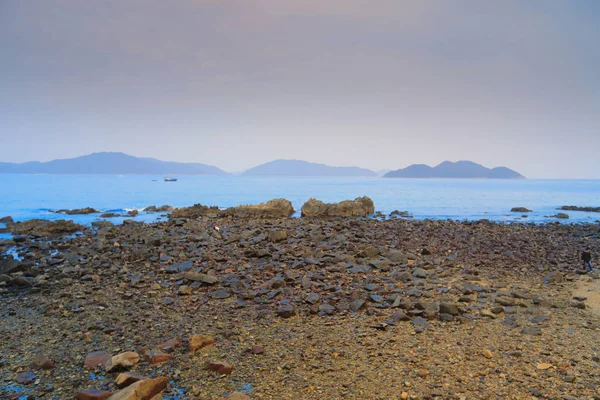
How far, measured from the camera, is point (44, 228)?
21500 mm

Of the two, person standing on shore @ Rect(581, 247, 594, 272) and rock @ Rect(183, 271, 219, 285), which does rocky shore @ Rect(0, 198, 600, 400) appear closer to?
rock @ Rect(183, 271, 219, 285)

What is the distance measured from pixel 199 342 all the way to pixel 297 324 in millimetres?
2148

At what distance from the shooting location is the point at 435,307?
8242 mm

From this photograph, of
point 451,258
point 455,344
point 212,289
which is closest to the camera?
point 455,344

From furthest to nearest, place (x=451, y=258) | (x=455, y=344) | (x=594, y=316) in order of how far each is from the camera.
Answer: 1. (x=451, y=258)
2. (x=594, y=316)
3. (x=455, y=344)

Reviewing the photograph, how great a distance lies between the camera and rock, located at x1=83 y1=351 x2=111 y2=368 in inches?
230

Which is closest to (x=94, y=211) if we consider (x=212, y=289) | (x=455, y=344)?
(x=212, y=289)

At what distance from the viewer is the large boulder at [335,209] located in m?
33.1

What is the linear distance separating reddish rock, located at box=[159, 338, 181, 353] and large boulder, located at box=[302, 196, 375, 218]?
25967 millimetres

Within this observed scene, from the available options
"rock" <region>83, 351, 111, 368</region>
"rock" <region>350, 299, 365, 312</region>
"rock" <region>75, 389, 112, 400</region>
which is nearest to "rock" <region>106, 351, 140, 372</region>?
A: "rock" <region>83, 351, 111, 368</region>

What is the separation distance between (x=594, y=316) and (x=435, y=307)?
358 centimetres

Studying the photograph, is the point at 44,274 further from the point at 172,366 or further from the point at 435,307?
the point at 435,307

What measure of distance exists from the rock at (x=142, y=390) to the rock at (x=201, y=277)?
513cm

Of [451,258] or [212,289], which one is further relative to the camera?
[451,258]
